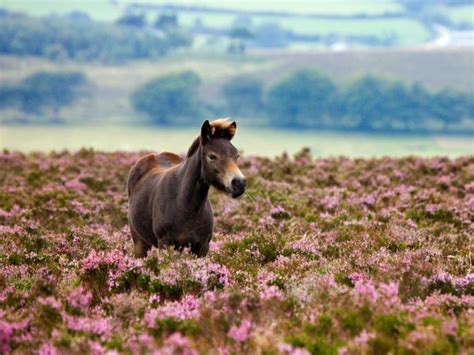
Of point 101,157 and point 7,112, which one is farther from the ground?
point 101,157

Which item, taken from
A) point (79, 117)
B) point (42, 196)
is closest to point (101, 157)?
point (42, 196)

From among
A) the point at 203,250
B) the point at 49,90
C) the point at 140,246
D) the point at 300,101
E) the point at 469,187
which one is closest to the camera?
the point at 203,250

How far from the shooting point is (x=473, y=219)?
50.2 feet

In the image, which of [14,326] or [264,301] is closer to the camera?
[14,326]

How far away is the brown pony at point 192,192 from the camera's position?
9.21 metres

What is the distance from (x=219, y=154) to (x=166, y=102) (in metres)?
181

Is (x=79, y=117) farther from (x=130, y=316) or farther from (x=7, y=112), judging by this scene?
(x=130, y=316)

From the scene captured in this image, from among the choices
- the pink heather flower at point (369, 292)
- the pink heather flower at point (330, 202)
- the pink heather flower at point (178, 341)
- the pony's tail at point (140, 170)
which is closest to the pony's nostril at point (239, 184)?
the pink heather flower at point (369, 292)

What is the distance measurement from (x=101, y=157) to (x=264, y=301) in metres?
20.3

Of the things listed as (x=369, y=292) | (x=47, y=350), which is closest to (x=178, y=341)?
(x=47, y=350)

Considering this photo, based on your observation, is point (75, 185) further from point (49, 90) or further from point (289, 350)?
point (49, 90)

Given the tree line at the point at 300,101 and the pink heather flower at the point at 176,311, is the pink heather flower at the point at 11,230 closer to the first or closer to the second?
the pink heather flower at the point at 176,311

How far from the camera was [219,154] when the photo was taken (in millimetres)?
9227

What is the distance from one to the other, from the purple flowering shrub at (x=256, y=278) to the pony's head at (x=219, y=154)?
103 centimetres
